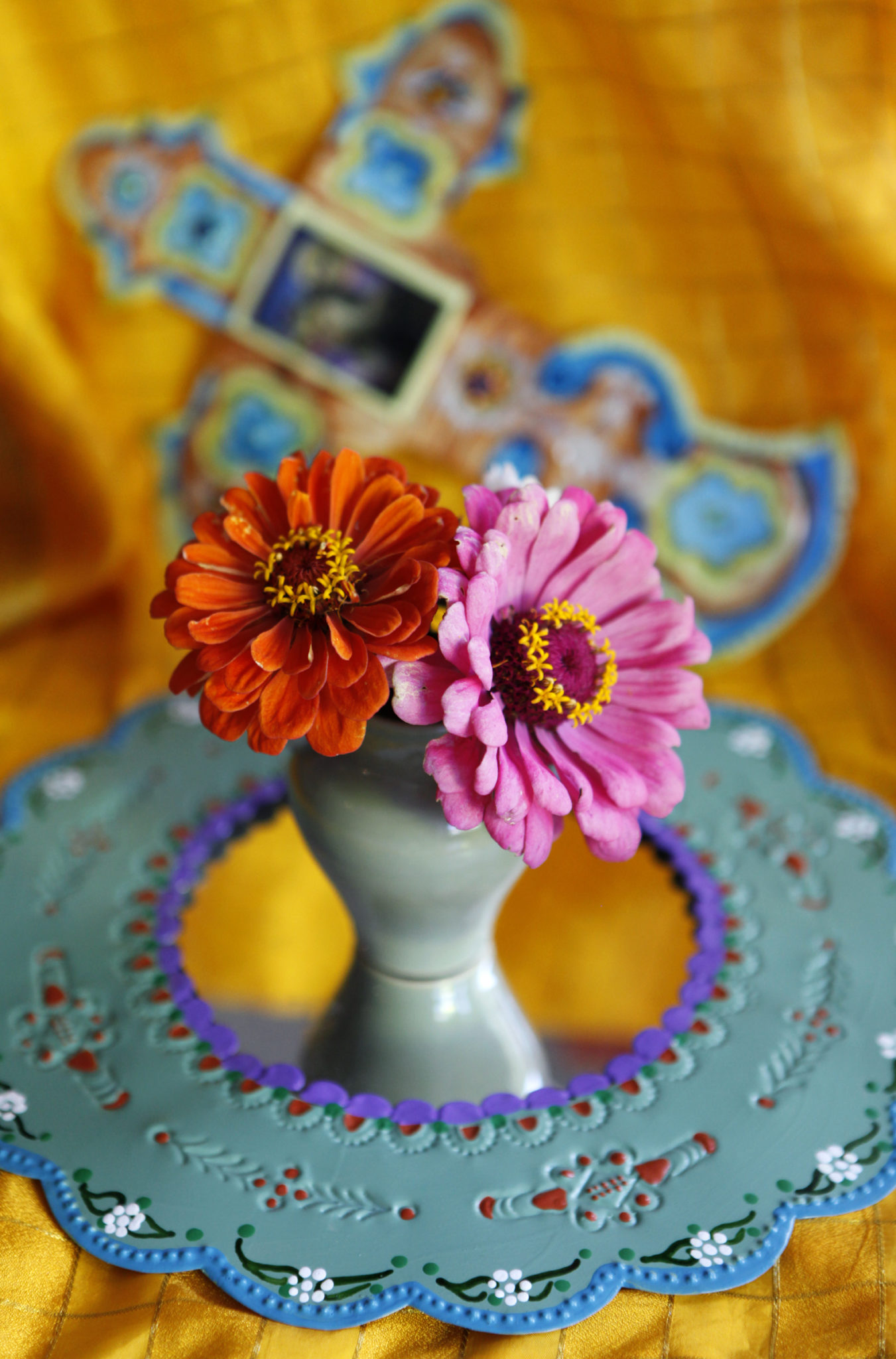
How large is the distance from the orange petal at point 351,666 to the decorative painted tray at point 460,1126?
0.26m

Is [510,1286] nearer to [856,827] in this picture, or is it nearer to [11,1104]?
[11,1104]

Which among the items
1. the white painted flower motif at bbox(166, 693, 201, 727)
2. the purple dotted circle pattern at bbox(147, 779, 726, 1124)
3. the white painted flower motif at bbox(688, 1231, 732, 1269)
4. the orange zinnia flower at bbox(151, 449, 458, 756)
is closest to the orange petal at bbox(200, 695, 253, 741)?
the orange zinnia flower at bbox(151, 449, 458, 756)

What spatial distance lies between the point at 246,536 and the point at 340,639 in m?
0.09

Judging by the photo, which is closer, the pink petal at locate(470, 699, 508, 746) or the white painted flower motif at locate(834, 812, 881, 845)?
the pink petal at locate(470, 699, 508, 746)

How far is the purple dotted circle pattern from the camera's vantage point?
2.42 ft

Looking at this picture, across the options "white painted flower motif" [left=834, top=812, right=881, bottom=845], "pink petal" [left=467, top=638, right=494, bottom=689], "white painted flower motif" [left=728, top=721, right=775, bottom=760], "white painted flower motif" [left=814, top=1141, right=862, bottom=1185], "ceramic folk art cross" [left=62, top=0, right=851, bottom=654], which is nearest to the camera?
"pink petal" [left=467, top=638, right=494, bottom=689]

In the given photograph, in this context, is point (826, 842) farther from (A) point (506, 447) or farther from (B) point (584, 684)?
Result: (A) point (506, 447)

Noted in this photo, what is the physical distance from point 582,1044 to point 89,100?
990mm

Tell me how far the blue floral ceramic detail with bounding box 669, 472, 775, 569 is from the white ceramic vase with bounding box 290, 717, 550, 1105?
1.88ft

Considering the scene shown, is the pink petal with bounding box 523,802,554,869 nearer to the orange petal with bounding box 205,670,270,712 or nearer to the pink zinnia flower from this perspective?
the pink zinnia flower

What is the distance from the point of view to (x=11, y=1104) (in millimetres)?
741

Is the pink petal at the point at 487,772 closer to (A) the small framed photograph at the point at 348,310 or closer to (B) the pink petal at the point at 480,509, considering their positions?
(B) the pink petal at the point at 480,509

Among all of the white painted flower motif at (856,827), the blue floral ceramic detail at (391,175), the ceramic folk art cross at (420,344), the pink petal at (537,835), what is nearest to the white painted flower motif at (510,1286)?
the pink petal at (537,835)

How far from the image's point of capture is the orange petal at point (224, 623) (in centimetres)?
63
